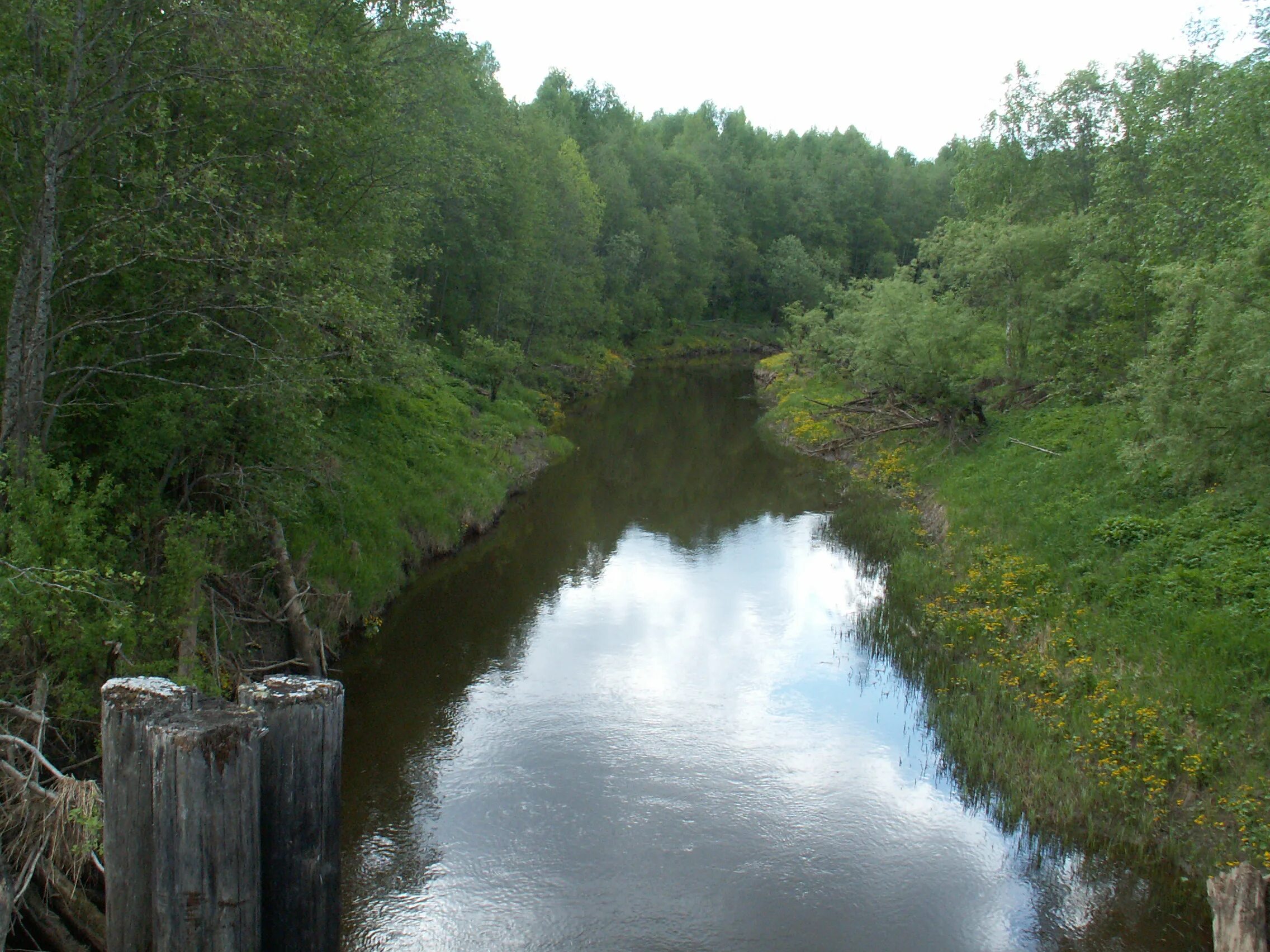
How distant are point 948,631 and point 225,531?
34.9 ft

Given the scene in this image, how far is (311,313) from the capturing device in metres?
10.9

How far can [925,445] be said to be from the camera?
26844 millimetres

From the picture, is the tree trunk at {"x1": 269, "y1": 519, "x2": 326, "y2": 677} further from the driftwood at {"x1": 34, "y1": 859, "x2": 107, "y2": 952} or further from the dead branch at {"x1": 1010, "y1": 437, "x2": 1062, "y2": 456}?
the dead branch at {"x1": 1010, "y1": 437, "x2": 1062, "y2": 456}

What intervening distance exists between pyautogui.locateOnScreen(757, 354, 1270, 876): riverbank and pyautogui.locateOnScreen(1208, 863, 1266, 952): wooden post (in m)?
1.78

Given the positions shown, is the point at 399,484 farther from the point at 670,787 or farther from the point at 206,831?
the point at 206,831

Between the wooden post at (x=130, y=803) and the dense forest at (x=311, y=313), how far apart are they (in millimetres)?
2979

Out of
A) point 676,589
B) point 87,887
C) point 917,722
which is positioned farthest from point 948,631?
point 87,887

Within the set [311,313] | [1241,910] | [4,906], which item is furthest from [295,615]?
[1241,910]

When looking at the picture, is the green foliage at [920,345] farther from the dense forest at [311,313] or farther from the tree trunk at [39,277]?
the tree trunk at [39,277]

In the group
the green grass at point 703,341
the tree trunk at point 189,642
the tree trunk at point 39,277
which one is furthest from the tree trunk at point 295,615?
the green grass at point 703,341

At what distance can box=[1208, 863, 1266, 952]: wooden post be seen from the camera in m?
6.66

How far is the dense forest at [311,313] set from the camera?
906 cm

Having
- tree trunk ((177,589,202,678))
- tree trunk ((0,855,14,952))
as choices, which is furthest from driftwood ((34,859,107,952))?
tree trunk ((177,589,202,678))

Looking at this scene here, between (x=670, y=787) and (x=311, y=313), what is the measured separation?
23.0 ft
